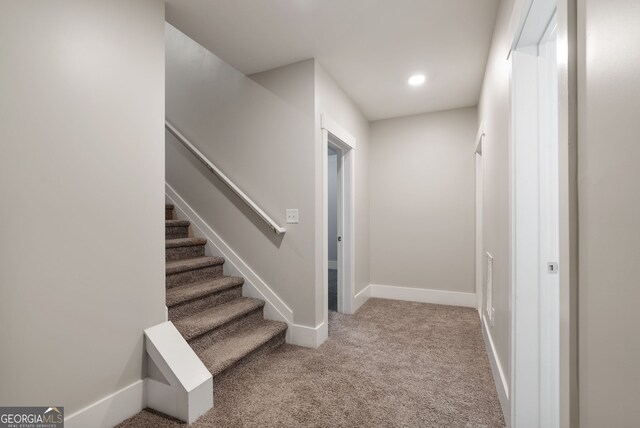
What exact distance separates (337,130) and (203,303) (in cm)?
201

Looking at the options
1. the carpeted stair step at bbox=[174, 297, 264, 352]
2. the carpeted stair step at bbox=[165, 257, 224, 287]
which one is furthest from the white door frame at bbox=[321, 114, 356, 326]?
the carpeted stair step at bbox=[165, 257, 224, 287]

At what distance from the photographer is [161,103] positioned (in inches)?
71.3

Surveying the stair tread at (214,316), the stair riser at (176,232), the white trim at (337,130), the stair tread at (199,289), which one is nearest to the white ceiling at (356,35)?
the white trim at (337,130)

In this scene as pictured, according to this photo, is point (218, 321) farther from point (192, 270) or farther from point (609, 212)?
point (609, 212)

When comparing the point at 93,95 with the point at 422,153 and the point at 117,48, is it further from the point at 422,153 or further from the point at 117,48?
the point at 422,153

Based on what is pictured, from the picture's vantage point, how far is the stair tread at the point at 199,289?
217 cm

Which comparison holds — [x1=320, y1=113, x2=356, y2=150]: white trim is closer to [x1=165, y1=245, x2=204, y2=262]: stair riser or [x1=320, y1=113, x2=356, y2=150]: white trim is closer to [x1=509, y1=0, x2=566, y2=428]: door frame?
[x1=509, y1=0, x2=566, y2=428]: door frame

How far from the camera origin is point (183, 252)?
277cm

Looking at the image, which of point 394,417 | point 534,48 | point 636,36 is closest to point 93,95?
point 636,36

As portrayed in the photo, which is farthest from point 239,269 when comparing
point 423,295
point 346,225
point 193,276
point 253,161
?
point 423,295

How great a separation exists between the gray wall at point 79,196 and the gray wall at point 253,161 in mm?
1005

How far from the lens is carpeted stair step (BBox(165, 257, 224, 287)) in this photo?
238cm

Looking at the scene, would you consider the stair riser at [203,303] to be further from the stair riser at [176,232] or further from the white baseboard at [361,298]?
the white baseboard at [361,298]

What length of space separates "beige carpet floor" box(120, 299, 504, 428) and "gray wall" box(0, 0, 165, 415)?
507mm
